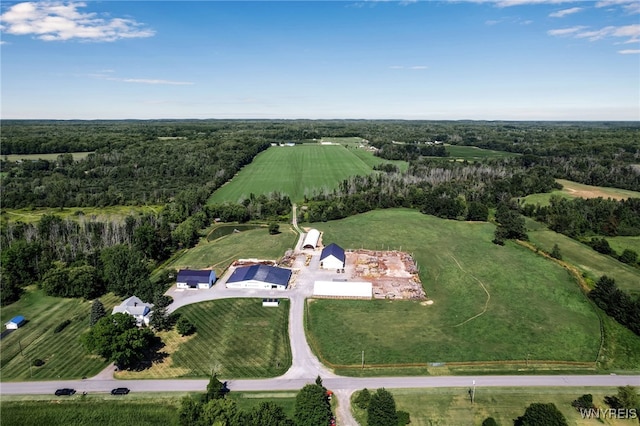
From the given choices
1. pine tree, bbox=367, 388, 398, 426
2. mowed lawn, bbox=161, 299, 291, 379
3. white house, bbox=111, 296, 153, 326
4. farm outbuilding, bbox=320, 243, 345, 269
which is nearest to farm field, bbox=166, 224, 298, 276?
farm outbuilding, bbox=320, 243, 345, 269

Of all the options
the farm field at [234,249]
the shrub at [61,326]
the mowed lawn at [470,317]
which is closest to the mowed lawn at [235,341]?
the mowed lawn at [470,317]

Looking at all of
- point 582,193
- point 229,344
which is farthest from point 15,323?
point 582,193

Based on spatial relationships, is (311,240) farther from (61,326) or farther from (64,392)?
(64,392)

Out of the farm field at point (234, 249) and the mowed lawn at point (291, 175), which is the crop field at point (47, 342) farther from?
the mowed lawn at point (291, 175)

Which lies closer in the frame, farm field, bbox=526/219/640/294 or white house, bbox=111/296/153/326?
white house, bbox=111/296/153/326

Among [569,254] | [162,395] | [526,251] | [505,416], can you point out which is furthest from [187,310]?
[569,254]

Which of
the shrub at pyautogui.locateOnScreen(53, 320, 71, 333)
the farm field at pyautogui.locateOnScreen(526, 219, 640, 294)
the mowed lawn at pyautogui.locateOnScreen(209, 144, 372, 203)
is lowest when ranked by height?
the shrub at pyautogui.locateOnScreen(53, 320, 71, 333)

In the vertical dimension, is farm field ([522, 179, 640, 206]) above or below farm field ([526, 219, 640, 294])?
above

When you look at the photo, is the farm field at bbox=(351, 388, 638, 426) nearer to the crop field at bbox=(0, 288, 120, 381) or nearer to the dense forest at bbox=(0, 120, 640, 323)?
the crop field at bbox=(0, 288, 120, 381)
